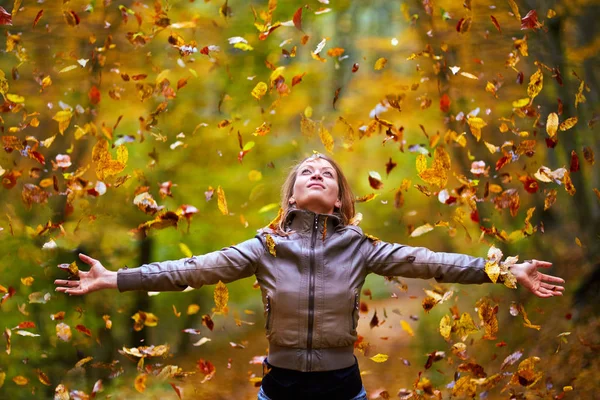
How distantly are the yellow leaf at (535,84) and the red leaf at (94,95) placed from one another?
7.79ft

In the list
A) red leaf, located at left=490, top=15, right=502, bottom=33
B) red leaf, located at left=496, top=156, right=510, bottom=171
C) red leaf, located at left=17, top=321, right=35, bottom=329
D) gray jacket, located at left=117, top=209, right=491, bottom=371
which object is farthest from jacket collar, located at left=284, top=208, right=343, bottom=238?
red leaf, located at left=17, top=321, right=35, bottom=329

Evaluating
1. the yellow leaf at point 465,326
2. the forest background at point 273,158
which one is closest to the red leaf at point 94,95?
the forest background at point 273,158

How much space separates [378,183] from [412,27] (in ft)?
3.15

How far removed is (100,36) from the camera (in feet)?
12.5

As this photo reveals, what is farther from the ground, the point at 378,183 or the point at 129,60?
the point at 129,60

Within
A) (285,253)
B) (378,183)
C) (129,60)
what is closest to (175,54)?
(129,60)

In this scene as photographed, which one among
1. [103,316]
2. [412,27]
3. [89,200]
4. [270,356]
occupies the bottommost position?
[103,316]

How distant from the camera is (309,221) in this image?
91.7 inches

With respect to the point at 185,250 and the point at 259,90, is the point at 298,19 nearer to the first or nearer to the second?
the point at 259,90

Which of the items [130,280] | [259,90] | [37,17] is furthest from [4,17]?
[130,280]

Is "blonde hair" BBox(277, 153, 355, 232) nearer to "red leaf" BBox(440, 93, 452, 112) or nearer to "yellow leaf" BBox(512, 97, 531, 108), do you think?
"red leaf" BBox(440, 93, 452, 112)

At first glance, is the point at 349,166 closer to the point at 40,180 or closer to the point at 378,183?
the point at 378,183

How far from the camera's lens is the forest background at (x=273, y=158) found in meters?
3.72

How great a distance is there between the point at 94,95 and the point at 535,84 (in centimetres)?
243
